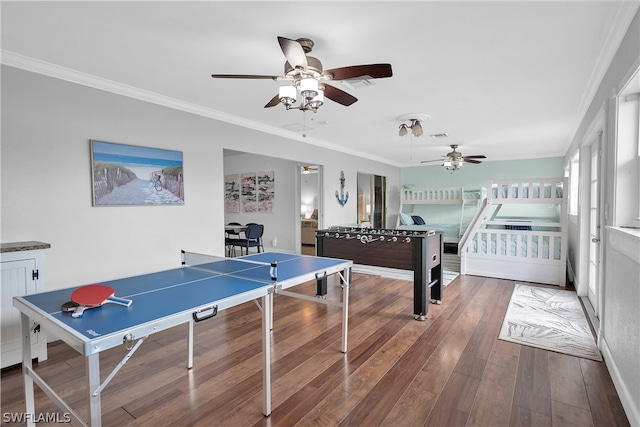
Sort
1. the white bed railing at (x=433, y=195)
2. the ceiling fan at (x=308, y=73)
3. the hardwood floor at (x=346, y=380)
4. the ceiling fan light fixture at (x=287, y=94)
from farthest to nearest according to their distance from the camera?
the white bed railing at (x=433, y=195) → the ceiling fan light fixture at (x=287, y=94) → the ceiling fan at (x=308, y=73) → the hardwood floor at (x=346, y=380)

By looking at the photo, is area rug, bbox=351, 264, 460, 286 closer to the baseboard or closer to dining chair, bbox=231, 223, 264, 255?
dining chair, bbox=231, 223, 264, 255

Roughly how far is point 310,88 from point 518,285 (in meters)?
4.43

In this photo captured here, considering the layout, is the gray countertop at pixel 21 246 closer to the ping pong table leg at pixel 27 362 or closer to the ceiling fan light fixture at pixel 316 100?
the ping pong table leg at pixel 27 362

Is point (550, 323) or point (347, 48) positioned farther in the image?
point (550, 323)

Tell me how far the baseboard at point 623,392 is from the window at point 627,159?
99 centimetres

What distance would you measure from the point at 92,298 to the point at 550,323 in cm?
396

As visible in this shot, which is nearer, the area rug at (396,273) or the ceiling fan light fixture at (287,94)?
the ceiling fan light fixture at (287,94)

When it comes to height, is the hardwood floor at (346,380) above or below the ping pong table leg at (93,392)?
below

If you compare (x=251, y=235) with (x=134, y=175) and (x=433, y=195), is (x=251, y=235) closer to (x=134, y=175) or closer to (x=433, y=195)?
(x=134, y=175)

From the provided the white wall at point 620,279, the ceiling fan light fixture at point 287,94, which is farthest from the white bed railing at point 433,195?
the ceiling fan light fixture at point 287,94

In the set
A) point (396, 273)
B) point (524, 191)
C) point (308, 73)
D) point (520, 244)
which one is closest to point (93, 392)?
point (308, 73)

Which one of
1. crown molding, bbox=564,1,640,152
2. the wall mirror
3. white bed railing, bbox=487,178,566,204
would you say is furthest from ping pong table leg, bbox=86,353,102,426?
the wall mirror

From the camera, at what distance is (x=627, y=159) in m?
2.22

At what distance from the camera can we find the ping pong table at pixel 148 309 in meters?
1.22
